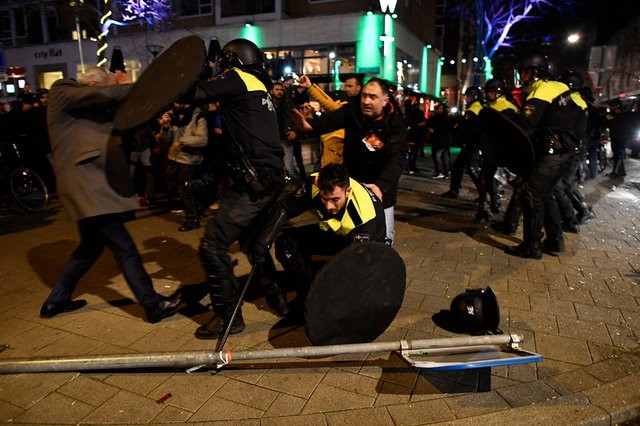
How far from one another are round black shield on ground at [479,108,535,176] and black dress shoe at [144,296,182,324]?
150 inches

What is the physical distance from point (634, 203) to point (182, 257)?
28.3 feet

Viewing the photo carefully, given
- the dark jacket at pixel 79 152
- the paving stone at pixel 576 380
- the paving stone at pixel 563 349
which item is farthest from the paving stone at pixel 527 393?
the dark jacket at pixel 79 152

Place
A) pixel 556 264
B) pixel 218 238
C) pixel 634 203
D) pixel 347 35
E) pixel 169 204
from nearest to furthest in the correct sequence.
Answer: pixel 218 238
pixel 556 264
pixel 169 204
pixel 634 203
pixel 347 35

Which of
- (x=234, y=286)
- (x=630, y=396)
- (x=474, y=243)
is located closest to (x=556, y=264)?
(x=474, y=243)

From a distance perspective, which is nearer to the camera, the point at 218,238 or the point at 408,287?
the point at 218,238

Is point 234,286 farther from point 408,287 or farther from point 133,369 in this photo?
point 408,287

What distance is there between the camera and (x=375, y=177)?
407 centimetres

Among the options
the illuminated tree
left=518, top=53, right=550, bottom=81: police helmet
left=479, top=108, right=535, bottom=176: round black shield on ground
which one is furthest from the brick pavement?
the illuminated tree

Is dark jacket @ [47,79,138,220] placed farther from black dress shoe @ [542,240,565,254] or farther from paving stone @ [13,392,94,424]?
black dress shoe @ [542,240,565,254]

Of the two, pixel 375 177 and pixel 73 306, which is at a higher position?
pixel 375 177

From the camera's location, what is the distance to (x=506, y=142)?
4988 millimetres

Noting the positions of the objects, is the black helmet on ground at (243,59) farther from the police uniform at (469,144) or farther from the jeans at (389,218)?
the police uniform at (469,144)

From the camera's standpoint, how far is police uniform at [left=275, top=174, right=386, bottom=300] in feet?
10.3

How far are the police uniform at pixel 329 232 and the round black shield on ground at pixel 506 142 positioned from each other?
86.7 inches
